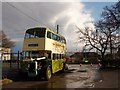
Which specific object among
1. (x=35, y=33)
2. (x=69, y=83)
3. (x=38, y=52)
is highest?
(x=35, y=33)

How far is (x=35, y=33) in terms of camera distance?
20422mm

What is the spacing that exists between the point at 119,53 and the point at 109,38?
3464 mm

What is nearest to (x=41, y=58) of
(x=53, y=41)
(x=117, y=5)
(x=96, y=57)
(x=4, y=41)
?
(x=53, y=41)

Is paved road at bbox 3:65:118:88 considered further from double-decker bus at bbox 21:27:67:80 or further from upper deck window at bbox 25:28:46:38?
upper deck window at bbox 25:28:46:38

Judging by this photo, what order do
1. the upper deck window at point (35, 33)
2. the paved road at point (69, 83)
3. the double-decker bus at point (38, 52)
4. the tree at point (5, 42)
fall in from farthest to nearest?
the tree at point (5, 42), the upper deck window at point (35, 33), the double-decker bus at point (38, 52), the paved road at point (69, 83)

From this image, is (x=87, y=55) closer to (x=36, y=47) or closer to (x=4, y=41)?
(x=4, y=41)

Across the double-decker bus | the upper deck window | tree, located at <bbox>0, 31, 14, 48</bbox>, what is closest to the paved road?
the double-decker bus

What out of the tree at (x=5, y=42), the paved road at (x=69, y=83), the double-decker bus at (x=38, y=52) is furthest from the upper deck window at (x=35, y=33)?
the tree at (x=5, y=42)

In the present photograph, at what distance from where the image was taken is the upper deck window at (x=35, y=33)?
20.1m

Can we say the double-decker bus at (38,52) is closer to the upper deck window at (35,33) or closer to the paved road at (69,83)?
the upper deck window at (35,33)

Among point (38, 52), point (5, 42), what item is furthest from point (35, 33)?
point (5, 42)

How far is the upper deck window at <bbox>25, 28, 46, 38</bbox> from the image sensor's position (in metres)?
20.1

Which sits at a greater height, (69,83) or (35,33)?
(35,33)

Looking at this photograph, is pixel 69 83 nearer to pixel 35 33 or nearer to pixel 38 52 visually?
pixel 38 52
